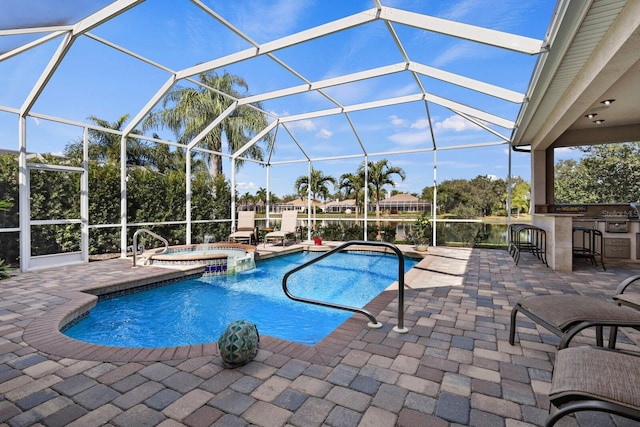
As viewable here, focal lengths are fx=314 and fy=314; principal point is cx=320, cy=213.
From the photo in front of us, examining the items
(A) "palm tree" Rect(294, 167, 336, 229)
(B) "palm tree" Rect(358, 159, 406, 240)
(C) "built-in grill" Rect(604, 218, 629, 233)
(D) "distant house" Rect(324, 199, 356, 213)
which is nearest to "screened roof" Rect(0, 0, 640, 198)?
(C) "built-in grill" Rect(604, 218, 629, 233)

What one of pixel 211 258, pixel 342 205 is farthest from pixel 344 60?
pixel 342 205

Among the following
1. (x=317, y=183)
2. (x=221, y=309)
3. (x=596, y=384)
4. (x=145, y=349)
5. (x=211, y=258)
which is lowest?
(x=221, y=309)

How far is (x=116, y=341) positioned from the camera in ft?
13.0

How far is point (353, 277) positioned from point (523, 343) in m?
4.98

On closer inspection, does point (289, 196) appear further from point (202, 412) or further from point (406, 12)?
point (202, 412)

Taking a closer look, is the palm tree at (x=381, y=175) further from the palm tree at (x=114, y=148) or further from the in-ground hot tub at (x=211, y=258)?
the palm tree at (x=114, y=148)

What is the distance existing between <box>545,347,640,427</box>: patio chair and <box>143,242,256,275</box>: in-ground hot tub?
6.67m

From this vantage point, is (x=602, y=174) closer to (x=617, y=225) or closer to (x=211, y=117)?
(x=617, y=225)

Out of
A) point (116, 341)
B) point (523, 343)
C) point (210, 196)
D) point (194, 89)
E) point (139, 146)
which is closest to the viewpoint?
point (523, 343)

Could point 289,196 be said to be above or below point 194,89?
below

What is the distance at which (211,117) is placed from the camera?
10484 mm

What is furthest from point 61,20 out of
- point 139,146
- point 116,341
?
point 139,146

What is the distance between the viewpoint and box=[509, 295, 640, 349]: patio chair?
2051mm

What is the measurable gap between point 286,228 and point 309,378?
912 cm
